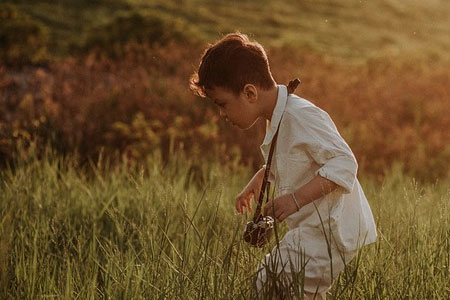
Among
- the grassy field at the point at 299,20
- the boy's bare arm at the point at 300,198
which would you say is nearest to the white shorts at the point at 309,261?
the boy's bare arm at the point at 300,198

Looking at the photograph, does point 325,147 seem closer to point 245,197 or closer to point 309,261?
point 309,261

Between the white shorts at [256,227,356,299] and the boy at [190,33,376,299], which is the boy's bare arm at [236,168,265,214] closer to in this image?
the boy at [190,33,376,299]

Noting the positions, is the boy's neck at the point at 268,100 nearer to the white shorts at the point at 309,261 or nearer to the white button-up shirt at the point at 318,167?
the white button-up shirt at the point at 318,167

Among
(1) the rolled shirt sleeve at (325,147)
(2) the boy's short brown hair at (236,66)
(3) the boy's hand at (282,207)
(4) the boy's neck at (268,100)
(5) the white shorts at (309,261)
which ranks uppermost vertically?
(2) the boy's short brown hair at (236,66)

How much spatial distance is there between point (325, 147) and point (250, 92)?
0.38 meters

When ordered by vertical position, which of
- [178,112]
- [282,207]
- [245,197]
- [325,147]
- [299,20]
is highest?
[325,147]

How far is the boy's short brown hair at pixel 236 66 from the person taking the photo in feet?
8.98

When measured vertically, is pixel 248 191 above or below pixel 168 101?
above

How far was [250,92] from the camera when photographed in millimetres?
2727

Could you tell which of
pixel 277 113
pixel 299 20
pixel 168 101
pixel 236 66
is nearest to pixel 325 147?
pixel 277 113

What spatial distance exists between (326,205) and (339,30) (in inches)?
1021

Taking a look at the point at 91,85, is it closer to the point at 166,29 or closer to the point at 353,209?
the point at 166,29

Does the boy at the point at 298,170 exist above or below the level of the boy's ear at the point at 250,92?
below

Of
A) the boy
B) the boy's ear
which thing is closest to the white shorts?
the boy
